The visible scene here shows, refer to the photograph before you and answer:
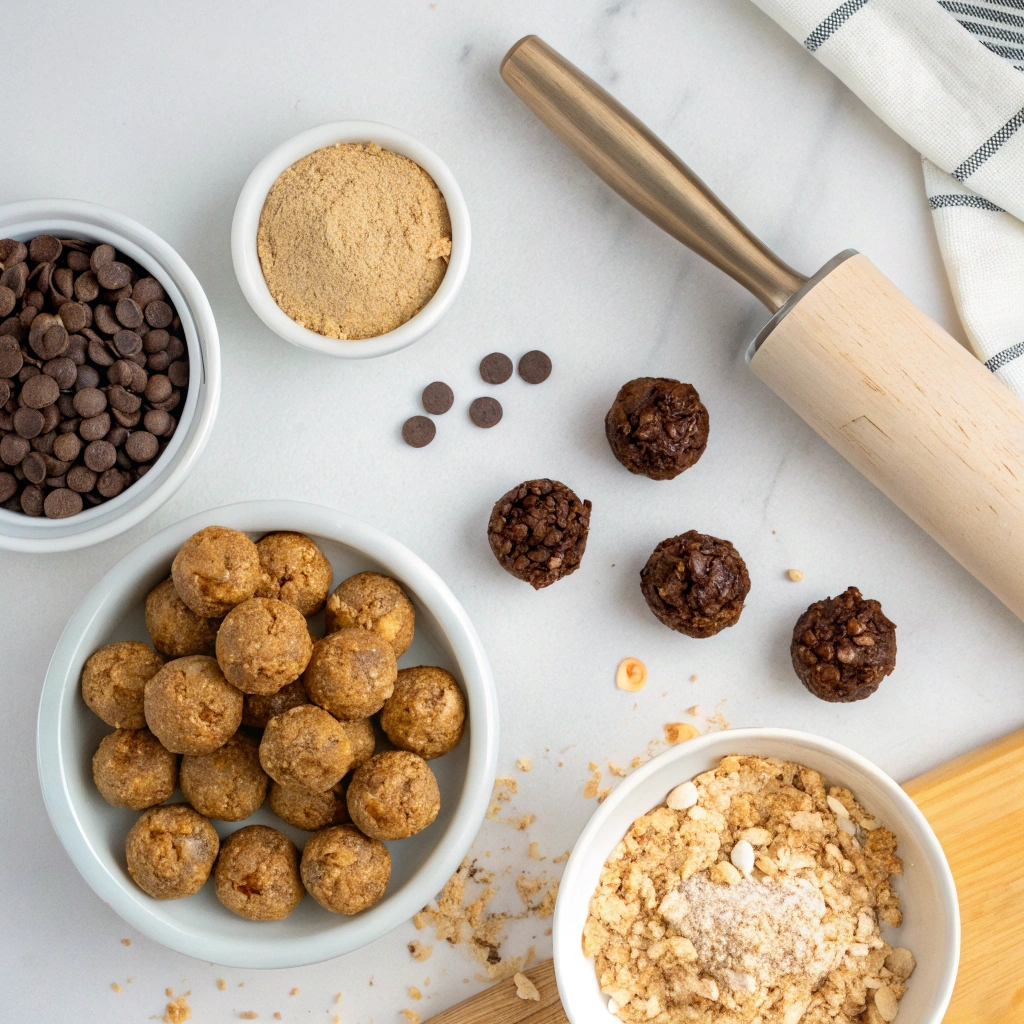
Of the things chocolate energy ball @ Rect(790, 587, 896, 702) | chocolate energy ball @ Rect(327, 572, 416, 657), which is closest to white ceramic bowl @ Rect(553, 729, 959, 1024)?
chocolate energy ball @ Rect(790, 587, 896, 702)

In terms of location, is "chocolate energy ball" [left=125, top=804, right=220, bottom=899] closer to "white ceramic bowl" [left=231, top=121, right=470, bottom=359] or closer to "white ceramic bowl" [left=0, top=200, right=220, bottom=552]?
"white ceramic bowl" [left=0, top=200, right=220, bottom=552]

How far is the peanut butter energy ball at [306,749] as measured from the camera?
1.13 metres

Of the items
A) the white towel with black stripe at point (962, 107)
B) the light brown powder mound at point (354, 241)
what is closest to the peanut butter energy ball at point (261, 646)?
the light brown powder mound at point (354, 241)

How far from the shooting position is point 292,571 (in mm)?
1257

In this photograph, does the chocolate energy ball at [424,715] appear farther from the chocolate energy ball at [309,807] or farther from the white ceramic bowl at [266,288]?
the white ceramic bowl at [266,288]

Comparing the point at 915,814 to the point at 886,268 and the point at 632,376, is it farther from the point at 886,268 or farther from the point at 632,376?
the point at 886,268

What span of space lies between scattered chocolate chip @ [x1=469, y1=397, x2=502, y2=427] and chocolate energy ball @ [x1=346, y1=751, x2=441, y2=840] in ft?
1.72

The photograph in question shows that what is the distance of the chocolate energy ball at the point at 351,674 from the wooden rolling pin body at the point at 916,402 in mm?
714

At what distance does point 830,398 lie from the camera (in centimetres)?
134

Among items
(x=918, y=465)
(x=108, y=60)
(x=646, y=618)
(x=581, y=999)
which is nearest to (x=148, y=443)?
(x=108, y=60)

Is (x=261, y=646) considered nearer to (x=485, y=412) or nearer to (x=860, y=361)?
(x=485, y=412)

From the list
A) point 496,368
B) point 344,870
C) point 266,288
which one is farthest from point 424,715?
point 266,288

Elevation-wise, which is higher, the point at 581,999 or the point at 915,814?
the point at 915,814

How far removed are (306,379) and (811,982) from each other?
113 centimetres
